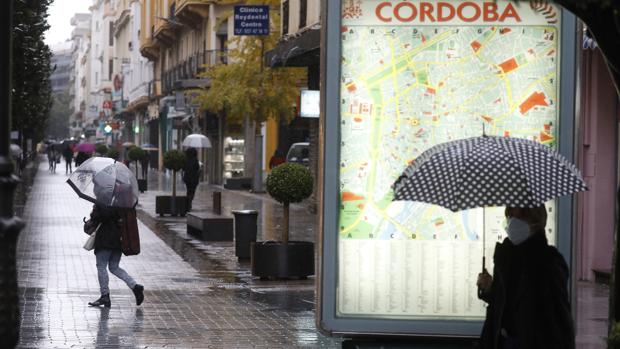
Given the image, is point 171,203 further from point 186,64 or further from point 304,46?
point 186,64

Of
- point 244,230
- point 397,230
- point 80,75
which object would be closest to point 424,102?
point 397,230

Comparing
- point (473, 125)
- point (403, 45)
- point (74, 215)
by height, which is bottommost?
point (74, 215)

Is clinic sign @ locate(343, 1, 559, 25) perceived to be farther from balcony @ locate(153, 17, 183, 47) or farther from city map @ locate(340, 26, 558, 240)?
balcony @ locate(153, 17, 183, 47)

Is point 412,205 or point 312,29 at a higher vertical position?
point 312,29

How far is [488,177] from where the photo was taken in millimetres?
7129

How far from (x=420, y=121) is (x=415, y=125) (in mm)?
46

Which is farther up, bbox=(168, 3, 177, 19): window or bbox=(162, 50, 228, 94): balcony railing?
bbox=(168, 3, 177, 19): window

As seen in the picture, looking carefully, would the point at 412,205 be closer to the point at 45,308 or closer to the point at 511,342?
the point at 511,342

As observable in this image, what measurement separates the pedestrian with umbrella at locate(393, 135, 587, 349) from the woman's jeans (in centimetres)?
700

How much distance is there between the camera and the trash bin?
19.2 meters

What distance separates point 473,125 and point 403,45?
0.76 m

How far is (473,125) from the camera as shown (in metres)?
9.41

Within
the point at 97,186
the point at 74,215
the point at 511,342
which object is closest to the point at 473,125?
the point at 511,342

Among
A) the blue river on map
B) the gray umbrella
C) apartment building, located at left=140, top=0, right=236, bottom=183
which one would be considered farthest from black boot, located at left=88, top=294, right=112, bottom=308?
apartment building, located at left=140, top=0, right=236, bottom=183
